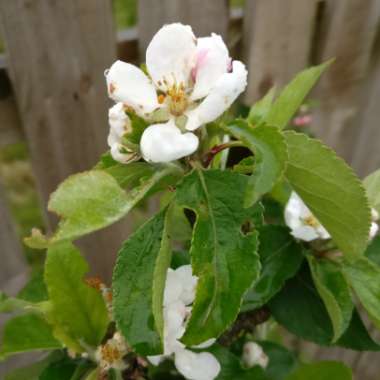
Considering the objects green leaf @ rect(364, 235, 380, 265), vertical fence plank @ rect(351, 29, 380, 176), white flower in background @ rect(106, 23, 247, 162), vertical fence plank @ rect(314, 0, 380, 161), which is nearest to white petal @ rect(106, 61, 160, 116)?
white flower in background @ rect(106, 23, 247, 162)

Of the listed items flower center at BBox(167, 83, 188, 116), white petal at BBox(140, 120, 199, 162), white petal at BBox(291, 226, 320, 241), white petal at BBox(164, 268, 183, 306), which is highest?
flower center at BBox(167, 83, 188, 116)

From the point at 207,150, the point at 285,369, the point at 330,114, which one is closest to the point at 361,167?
the point at 330,114

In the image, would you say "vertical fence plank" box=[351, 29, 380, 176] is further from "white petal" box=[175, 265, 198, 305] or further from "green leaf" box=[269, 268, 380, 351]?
"white petal" box=[175, 265, 198, 305]

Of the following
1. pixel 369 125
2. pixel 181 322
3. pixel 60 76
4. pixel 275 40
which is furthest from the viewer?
pixel 369 125

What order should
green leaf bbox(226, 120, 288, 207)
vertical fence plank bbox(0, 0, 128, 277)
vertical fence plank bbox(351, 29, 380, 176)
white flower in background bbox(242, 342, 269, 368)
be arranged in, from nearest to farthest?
1. green leaf bbox(226, 120, 288, 207)
2. white flower in background bbox(242, 342, 269, 368)
3. vertical fence plank bbox(0, 0, 128, 277)
4. vertical fence plank bbox(351, 29, 380, 176)

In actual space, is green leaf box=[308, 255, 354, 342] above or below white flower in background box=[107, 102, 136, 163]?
below

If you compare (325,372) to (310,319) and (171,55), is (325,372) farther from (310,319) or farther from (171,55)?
(171,55)

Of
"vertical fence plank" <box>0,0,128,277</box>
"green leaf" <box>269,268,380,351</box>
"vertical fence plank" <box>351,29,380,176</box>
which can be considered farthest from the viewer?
"vertical fence plank" <box>351,29,380,176</box>

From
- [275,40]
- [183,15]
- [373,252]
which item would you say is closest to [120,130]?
[373,252]

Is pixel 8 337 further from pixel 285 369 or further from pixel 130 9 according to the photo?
pixel 130 9
